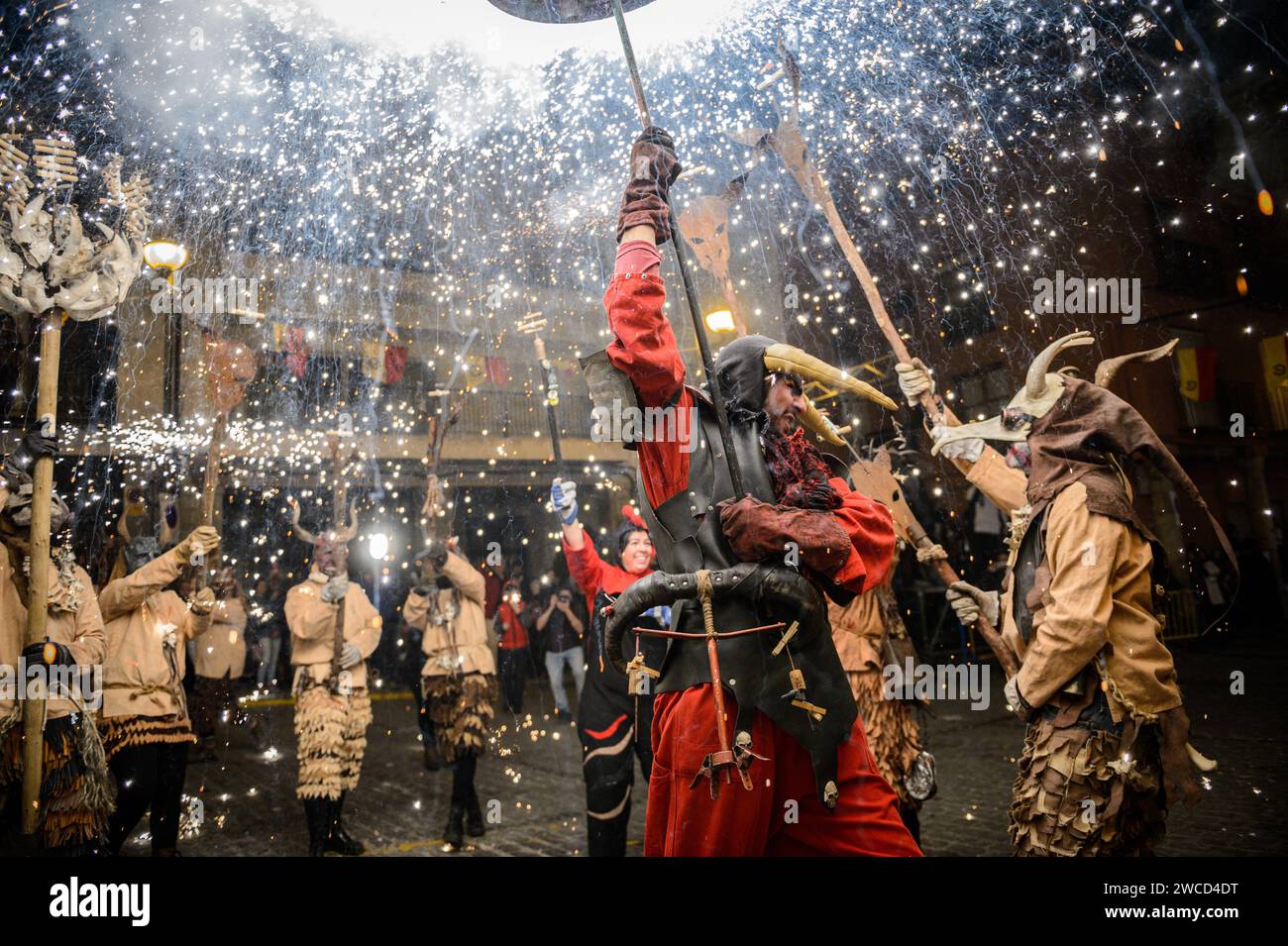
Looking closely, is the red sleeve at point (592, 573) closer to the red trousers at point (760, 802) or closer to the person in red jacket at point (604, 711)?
the person in red jacket at point (604, 711)

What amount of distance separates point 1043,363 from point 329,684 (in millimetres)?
4521

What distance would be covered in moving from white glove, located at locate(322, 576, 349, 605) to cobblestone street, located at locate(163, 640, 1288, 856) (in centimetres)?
155

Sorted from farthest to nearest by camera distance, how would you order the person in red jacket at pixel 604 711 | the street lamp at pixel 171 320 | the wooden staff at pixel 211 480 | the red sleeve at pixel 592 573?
the street lamp at pixel 171 320 → the wooden staff at pixel 211 480 → the red sleeve at pixel 592 573 → the person in red jacket at pixel 604 711

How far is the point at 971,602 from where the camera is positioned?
304cm

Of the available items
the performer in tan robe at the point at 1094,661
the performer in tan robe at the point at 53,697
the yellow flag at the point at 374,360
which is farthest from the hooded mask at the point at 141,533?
the performer in tan robe at the point at 1094,661

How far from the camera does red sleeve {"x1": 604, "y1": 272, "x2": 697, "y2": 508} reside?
80.6 inches

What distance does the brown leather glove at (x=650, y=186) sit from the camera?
220cm

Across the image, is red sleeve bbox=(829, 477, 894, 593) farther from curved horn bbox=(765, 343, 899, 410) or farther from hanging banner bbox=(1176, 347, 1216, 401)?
hanging banner bbox=(1176, 347, 1216, 401)

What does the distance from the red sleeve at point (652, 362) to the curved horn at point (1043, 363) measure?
4.87 ft
